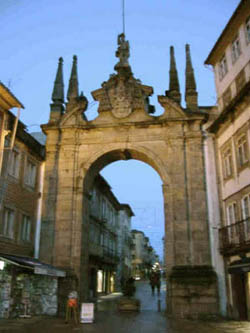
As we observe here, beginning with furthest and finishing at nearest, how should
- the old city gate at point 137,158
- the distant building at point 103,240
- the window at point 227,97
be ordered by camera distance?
the distant building at point 103,240 < the window at point 227,97 < the old city gate at point 137,158

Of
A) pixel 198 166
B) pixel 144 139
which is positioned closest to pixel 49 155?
pixel 144 139

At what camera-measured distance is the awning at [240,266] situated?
47.6 ft

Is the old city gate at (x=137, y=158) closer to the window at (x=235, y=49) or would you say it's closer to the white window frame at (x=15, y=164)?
the white window frame at (x=15, y=164)

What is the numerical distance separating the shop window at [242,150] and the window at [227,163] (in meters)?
1.10

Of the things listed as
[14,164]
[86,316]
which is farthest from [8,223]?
[86,316]

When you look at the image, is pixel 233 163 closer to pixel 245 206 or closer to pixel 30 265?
pixel 245 206

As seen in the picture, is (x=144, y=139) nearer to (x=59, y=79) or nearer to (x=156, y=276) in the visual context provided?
(x=59, y=79)

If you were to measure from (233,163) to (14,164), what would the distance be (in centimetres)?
1111

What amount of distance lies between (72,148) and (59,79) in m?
5.03

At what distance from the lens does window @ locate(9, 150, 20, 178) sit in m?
18.1

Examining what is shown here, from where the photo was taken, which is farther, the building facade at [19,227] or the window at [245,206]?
the building facade at [19,227]

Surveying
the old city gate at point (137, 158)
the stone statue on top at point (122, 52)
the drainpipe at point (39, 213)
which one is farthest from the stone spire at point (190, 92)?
the drainpipe at point (39, 213)

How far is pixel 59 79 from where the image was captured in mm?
22953

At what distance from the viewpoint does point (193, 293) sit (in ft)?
56.4
